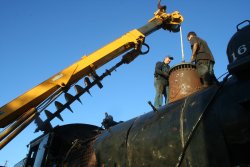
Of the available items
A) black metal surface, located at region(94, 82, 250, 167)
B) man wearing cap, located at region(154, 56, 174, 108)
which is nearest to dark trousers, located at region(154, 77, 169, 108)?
man wearing cap, located at region(154, 56, 174, 108)

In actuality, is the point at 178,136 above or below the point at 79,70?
below

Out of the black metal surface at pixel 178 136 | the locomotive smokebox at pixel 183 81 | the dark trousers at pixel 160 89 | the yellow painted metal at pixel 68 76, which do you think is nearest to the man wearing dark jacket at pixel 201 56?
the locomotive smokebox at pixel 183 81

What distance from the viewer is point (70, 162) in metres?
5.26

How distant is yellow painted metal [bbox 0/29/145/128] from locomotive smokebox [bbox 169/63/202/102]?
238cm

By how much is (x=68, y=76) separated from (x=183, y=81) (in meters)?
2.85

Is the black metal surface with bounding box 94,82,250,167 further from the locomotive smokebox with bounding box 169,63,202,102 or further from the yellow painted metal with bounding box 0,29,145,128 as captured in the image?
the yellow painted metal with bounding box 0,29,145,128

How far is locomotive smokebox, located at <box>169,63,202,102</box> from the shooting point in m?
5.12

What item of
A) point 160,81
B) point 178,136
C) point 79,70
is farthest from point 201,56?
point 79,70

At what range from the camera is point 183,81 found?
17.0ft

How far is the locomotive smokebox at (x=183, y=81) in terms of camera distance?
512cm

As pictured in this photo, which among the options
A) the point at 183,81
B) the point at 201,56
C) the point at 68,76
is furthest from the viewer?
the point at 68,76

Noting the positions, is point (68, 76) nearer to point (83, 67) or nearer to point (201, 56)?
point (83, 67)

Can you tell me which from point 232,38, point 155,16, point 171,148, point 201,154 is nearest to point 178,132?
point 171,148

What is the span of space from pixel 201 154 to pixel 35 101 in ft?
14.3
